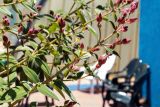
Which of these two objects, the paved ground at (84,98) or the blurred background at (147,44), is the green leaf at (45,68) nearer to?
the blurred background at (147,44)

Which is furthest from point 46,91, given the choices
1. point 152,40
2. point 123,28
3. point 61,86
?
point 152,40

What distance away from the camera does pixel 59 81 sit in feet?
4.29

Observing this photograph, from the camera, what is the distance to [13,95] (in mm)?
1217

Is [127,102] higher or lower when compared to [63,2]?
lower

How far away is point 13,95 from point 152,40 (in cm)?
527

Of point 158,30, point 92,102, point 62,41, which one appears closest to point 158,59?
point 158,30

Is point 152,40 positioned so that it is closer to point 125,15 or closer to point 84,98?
point 84,98

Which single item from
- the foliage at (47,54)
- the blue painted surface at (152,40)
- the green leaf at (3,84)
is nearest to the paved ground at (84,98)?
the blue painted surface at (152,40)

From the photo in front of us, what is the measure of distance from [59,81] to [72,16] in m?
0.74

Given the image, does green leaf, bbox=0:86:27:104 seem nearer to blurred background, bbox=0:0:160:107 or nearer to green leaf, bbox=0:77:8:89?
green leaf, bbox=0:77:8:89

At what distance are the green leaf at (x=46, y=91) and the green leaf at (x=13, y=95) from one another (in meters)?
0.04

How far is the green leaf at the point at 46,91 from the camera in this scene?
1.21 m

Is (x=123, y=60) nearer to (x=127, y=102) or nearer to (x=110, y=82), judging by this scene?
(x=110, y=82)

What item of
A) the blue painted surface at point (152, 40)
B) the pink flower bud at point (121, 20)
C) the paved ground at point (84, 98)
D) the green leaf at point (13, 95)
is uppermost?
the blue painted surface at point (152, 40)
